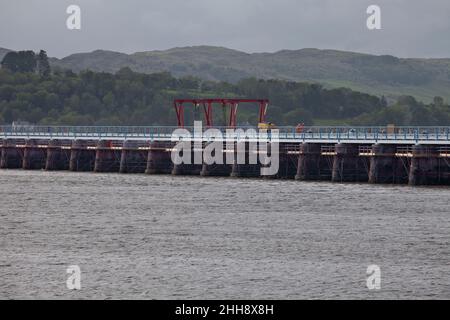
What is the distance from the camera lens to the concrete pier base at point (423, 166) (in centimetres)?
10050

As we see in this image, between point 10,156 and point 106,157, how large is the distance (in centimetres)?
2007

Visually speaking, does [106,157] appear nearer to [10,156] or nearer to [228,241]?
[10,156]

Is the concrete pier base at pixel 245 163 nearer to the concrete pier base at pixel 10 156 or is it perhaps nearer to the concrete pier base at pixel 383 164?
the concrete pier base at pixel 383 164

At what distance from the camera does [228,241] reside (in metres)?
68.1

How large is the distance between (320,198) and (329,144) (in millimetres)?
19817

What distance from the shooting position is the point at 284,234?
71.1 metres

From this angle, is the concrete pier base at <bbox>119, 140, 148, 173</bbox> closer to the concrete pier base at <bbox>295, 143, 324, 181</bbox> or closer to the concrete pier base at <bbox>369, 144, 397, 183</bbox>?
the concrete pier base at <bbox>295, 143, 324, 181</bbox>

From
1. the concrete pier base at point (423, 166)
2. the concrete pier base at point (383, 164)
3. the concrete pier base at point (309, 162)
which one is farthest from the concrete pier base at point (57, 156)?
the concrete pier base at point (423, 166)

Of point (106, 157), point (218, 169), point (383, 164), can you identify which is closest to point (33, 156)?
point (106, 157)

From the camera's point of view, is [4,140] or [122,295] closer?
[122,295]

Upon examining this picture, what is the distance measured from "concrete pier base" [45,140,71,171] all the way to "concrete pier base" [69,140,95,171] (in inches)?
92.8

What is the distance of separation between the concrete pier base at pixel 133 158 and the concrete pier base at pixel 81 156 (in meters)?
6.62
